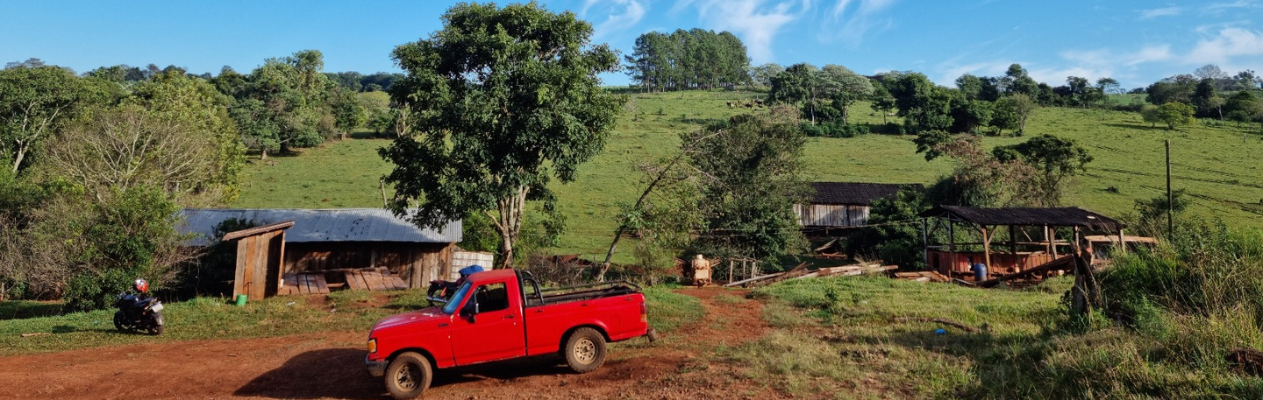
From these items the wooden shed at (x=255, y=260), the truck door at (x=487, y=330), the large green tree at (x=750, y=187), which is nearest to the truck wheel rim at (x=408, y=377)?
the truck door at (x=487, y=330)

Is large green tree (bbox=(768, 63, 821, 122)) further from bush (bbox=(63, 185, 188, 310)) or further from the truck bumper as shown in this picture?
the truck bumper

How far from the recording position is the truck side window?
1035cm

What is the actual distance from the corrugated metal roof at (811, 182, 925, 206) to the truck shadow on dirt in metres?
33.3

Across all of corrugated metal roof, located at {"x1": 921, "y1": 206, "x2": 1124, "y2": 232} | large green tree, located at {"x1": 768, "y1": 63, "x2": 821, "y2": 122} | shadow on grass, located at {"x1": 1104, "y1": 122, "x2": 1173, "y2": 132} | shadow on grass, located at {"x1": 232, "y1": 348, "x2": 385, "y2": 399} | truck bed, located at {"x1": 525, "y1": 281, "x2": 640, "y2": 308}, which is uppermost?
large green tree, located at {"x1": 768, "y1": 63, "x2": 821, "y2": 122}

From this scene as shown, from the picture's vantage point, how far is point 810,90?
8056 cm

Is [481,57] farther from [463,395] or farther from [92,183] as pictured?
[92,183]

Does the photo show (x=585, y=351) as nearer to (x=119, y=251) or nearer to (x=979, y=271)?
(x=119, y=251)

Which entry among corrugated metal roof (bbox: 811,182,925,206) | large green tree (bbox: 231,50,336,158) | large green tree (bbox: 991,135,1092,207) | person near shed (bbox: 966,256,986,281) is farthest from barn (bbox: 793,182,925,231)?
large green tree (bbox: 231,50,336,158)

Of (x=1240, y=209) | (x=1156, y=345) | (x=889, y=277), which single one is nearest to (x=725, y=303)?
(x=889, y=277)

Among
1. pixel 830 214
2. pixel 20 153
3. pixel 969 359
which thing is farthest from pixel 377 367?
pixel 20 153

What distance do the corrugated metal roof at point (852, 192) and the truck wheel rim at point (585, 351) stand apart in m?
33.3

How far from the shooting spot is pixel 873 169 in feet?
181

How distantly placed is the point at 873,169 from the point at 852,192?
533 inches

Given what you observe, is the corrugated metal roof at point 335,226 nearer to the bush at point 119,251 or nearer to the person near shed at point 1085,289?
the bush at point 119,251
